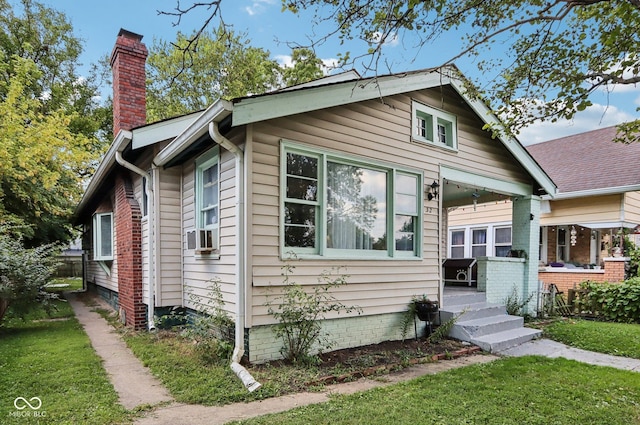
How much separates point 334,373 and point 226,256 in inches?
85.0

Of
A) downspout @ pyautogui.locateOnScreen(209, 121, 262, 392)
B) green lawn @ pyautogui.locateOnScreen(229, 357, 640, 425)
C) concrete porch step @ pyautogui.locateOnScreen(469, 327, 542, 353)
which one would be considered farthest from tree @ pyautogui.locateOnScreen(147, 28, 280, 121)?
green lawn @ pyautogui.locateOnScreen(229, 357, 640, 425)

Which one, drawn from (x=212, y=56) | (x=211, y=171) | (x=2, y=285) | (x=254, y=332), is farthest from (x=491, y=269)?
(x=212, y=56)

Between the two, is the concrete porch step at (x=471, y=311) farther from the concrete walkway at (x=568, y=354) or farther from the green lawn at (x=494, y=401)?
the green lawn at (x=494, y=401)

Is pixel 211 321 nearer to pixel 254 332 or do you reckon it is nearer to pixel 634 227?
pixel 254 332

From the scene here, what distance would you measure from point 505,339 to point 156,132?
6902 mm

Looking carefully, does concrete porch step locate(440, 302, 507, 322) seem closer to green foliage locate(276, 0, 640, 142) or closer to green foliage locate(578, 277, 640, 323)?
green foliage locate(578, 277, 640, 323)

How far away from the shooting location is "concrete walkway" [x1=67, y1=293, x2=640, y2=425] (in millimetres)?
3553

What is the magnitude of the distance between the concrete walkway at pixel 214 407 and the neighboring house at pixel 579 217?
559 centimetres

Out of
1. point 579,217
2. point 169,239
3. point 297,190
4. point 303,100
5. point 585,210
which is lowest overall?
point 169,239

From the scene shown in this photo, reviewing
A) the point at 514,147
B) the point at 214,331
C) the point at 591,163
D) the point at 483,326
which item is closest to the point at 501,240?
the point at 591,163

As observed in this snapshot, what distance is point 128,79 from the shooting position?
7.83 metres

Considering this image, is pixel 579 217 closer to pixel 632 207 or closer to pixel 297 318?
pixel 632 207

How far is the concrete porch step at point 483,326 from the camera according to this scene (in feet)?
21.2

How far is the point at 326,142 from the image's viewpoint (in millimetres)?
5668
